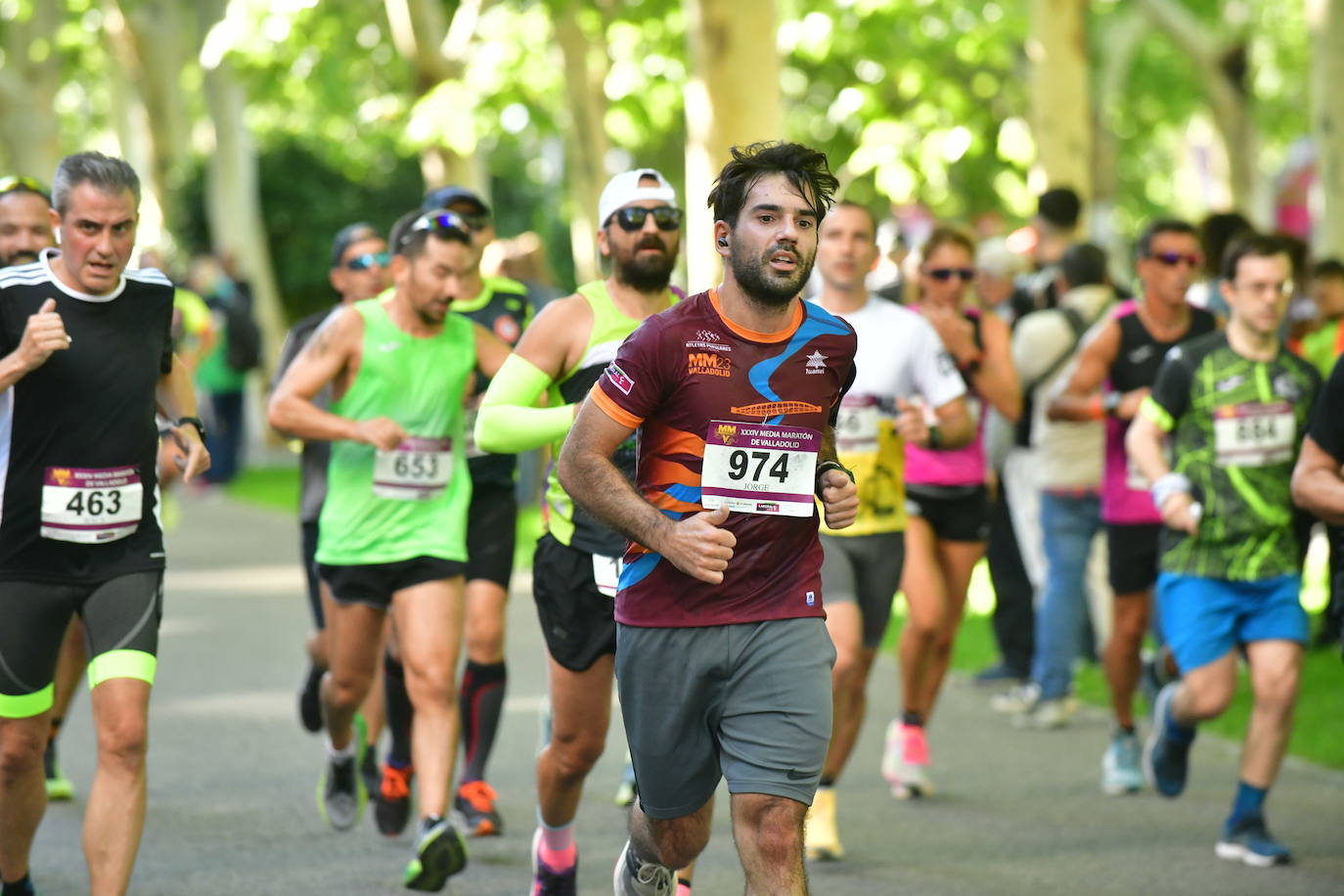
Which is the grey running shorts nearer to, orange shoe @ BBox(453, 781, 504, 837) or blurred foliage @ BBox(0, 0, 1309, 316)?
orange shoe @ BBox(453, 781, 504, 837)

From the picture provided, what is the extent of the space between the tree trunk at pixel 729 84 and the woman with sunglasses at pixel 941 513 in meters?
4.88

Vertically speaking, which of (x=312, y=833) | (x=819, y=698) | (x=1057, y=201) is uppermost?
(x=1057, y=201)

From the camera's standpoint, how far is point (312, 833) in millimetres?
8102

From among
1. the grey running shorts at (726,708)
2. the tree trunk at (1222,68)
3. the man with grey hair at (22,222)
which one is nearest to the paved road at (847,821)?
the man with grey hair at (22,222)

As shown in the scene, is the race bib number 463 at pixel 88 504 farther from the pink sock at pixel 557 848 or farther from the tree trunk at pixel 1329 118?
the tree trunk at pixel 1329 118

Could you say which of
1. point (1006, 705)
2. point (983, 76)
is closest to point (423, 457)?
point (1006, 705)

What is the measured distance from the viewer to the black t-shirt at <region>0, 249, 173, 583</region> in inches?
246

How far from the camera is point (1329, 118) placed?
1509 centimetres

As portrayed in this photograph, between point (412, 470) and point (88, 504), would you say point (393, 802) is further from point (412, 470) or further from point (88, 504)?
point (88, 504)

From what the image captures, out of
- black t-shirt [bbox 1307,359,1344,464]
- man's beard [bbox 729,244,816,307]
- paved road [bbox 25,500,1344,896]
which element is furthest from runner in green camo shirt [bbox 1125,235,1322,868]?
man's beard [bbox 729,244,816,307]

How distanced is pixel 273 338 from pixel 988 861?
978 inches

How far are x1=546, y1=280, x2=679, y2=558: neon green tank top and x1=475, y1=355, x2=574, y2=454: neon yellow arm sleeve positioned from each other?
138mm

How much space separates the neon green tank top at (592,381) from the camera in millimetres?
6562

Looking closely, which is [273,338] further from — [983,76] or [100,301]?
[100,301]
